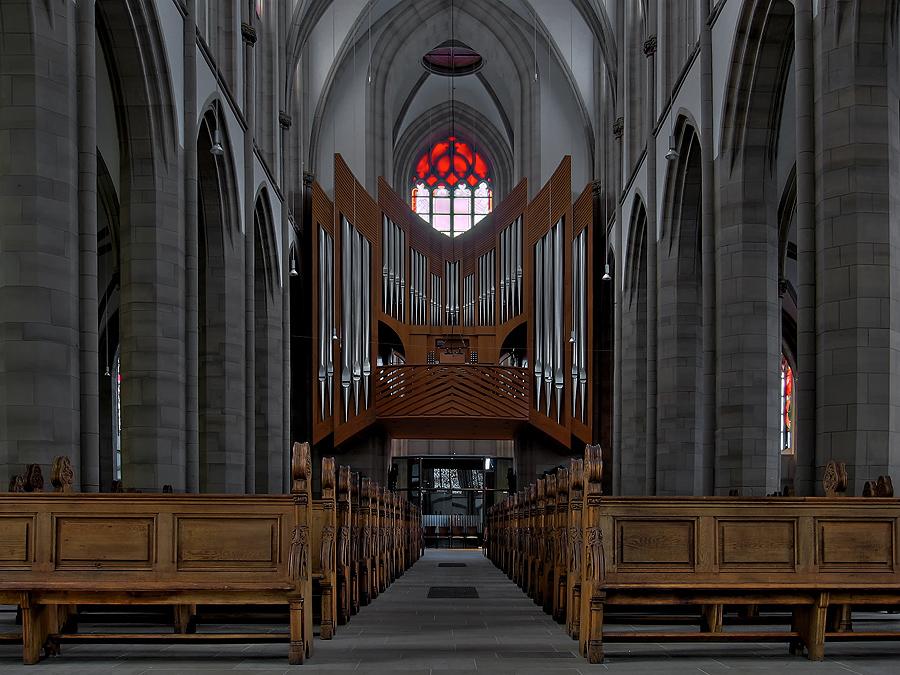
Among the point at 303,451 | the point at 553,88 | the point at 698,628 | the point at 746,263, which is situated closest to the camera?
the point at 303,451

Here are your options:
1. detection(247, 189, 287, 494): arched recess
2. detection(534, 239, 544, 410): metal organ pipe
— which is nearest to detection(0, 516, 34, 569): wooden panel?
detection(247, 189, 287, 494): arched recess

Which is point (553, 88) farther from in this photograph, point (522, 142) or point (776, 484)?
point (776, 484)

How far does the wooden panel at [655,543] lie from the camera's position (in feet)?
20.2

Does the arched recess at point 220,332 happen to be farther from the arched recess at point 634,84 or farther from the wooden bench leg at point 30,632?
the wooden bench leg at point 30,632

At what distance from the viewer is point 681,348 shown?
16.6 m

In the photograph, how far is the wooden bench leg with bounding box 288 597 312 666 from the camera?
589 cm

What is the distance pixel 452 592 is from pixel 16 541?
689 cm

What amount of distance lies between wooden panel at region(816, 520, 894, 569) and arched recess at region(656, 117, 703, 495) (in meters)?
10.3

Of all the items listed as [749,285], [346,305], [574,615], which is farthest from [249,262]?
[574,615]

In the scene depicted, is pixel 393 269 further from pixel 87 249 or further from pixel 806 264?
pixel 806 264

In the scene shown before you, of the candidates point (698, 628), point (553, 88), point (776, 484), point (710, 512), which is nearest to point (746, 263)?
point (776, 484)

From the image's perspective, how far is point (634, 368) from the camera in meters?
20.7

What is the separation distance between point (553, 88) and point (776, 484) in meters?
16.6

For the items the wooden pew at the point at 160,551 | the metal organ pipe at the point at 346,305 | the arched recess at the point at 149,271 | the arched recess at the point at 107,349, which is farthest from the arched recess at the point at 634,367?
the wooden pew at the point at 160,551
